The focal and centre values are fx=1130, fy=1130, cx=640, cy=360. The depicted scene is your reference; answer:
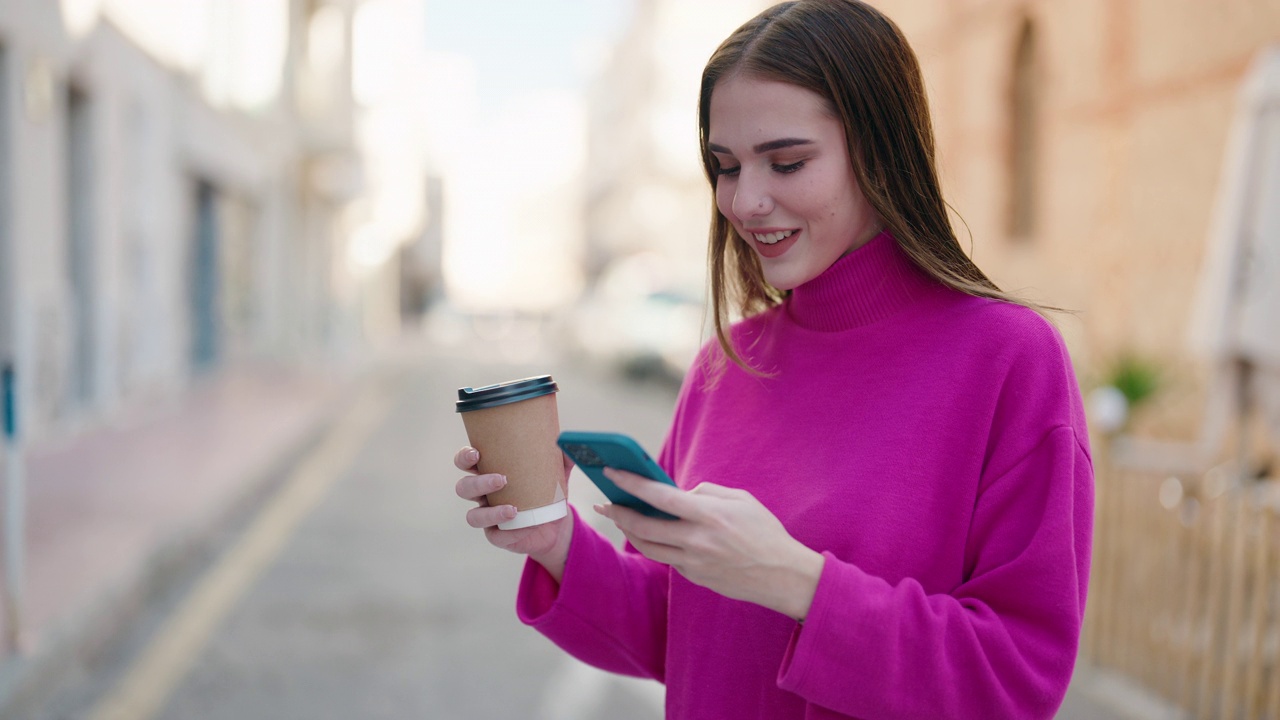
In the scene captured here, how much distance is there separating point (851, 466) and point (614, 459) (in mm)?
407

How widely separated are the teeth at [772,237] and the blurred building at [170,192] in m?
6.99

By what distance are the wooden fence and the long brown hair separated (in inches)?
114

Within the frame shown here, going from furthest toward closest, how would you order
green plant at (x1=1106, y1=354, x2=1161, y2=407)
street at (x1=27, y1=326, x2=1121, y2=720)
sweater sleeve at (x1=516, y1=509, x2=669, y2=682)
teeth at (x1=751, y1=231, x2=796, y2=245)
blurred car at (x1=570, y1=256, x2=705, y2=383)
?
blurred car at (x1=570, y1=256, x2=705, y2=383)
green plant at (x1=1106, y1=354, x2=1161, y2=407)
street at (x1=27, y1=326, x2=1121, y2=720)
sweater sleeve at (x1=516, y1=509, x2=669, y2=682)
teeth at (x1=751, y1=231, x2=796, y2=245)

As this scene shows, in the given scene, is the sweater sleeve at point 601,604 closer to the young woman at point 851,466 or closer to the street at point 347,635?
the young woman at point 851,466

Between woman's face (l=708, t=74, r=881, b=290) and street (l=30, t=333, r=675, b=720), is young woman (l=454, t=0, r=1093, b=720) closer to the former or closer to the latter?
woman's face (l=708, t=74, r=881, b=290)

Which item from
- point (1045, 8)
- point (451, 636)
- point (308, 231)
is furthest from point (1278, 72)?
point (308, 231)

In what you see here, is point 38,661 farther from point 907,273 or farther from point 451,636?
point 907,273

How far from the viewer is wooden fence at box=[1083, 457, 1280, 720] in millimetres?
3916

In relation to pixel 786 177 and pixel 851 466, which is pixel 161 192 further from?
pixel 851 466

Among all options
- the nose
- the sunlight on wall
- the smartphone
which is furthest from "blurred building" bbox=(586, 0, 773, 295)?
the smartphone

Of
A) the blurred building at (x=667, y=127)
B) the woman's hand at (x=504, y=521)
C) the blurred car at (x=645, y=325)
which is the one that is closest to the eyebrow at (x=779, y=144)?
the woman's hand at (x=504, y=521)

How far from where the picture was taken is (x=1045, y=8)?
38.3 ft

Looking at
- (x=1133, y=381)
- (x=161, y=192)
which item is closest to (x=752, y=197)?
(x=1133, y=381)

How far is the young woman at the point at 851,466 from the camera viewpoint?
1.32 m
